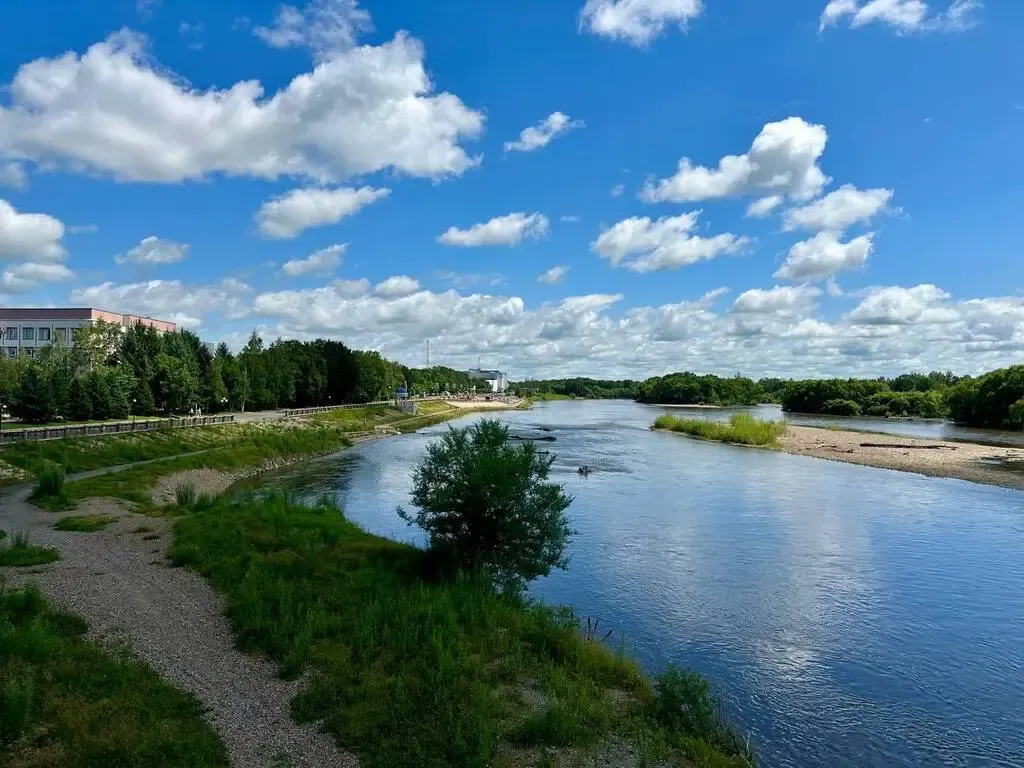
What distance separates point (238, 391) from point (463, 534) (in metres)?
78.9

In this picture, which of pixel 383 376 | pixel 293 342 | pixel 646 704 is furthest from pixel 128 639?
pixel 383 376

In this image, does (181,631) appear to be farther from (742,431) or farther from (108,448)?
(742,431)

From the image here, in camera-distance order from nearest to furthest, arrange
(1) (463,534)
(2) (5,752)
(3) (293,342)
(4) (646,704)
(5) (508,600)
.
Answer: (2) (5,752), (4) (646,704), (5) (508,600), (1) (463,534), (3) (293,342)

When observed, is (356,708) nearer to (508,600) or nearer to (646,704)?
(646,704)

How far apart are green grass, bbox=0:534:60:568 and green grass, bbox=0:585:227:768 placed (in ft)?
18.3

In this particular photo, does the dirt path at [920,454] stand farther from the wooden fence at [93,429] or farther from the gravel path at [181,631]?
the wooden fence at [93,429]

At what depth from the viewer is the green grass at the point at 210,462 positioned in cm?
2839

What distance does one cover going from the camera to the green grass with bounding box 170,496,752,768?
969 centimetres

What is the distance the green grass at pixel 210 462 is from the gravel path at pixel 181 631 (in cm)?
802

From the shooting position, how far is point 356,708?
9.92 m

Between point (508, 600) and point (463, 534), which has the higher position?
point (463, 534)

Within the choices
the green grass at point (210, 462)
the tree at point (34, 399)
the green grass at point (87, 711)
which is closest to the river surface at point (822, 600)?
the green grass at point (210, 462)

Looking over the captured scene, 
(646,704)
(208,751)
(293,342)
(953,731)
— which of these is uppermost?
(293,342)

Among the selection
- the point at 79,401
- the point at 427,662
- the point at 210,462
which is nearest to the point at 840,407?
the point at 210,462
